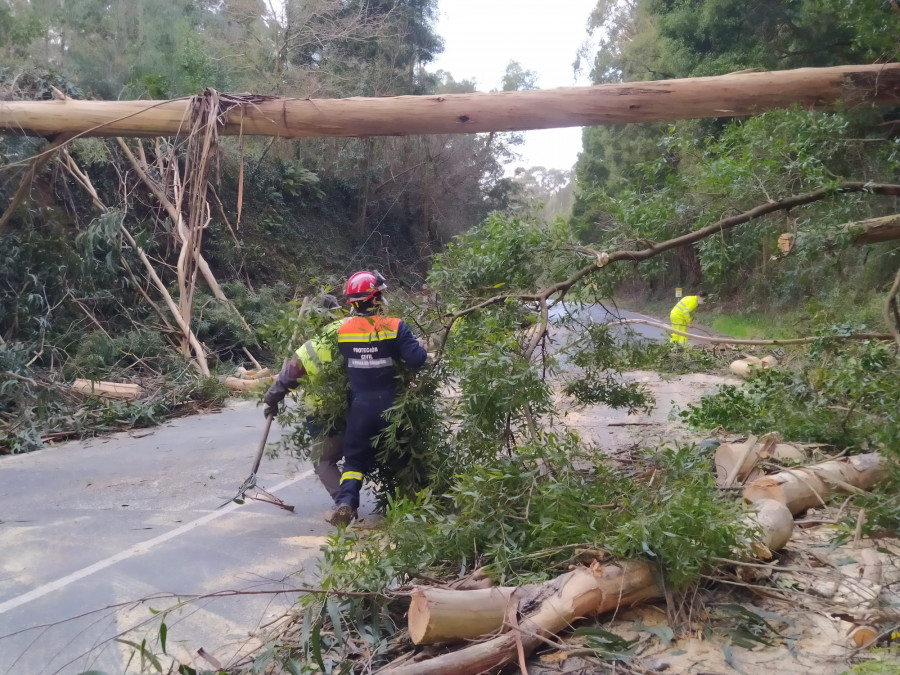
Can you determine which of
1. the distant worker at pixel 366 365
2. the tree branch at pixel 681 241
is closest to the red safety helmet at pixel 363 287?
the distant worker at pixel 366 365

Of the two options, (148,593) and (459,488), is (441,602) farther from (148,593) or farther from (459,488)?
(148,593)

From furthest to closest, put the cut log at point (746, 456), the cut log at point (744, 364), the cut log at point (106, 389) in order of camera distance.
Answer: the cut log at point (744, 364) → the cut log at point (106, 389) → the cut log at point (746, 456)

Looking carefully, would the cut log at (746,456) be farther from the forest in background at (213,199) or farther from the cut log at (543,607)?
the forest in background at (213,199)

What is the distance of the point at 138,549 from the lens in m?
5.36

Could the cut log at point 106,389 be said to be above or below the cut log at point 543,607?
below

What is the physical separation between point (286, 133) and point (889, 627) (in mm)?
5969

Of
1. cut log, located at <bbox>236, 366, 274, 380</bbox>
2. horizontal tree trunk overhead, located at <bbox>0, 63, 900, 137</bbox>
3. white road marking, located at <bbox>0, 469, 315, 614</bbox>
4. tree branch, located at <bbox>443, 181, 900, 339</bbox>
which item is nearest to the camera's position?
white road marking, located at <bbox>0, 469, 315, 614</bbox>

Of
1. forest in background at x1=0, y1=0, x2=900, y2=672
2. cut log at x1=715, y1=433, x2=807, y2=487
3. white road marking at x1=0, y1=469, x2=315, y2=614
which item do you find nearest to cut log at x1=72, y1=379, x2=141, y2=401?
forest in background at x1=0, y1=0, x2=900, y2=672

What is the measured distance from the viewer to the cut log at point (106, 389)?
11.0 m

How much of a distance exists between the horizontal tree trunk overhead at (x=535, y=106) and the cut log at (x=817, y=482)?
328 centimetres

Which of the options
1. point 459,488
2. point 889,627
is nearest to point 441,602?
point 459,488

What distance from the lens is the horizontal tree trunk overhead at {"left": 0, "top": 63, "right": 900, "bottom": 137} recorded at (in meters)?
6.73

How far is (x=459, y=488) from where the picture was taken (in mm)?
4254

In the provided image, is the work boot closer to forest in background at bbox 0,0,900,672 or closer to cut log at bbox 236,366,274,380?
forest in background at bbox 0,0,900,672
